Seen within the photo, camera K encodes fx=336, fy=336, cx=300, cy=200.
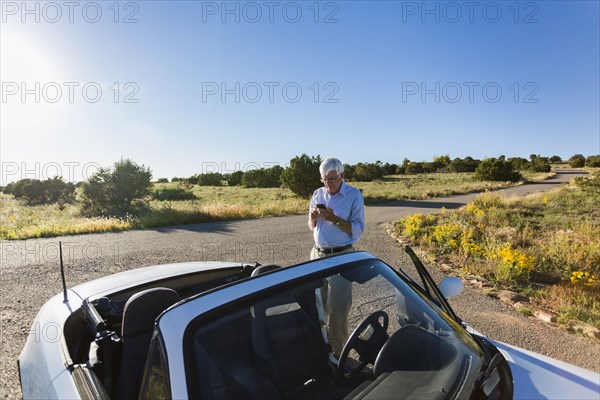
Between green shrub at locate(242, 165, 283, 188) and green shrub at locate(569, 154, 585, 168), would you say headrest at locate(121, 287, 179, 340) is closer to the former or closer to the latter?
green shrub at locate(242, 165, 283, 188)

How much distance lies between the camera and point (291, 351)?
1.58m

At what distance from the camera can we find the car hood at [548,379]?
4.83 ft

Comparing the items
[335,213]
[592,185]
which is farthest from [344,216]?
[592,185]

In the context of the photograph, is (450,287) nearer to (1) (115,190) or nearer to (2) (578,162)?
(1) (115,190)

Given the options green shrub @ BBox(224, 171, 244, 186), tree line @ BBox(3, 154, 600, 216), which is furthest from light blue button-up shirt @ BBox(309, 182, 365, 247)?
green shrub @ BBox(224, 171, 244, 186)

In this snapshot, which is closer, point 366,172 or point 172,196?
point 172,196

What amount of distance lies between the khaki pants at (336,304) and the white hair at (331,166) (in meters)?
1.45

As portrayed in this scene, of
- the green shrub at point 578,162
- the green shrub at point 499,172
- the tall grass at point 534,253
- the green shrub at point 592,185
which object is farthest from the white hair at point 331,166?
the green shrub at point 578,162

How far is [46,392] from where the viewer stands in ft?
5.46

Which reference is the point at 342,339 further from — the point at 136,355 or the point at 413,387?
the point at 136,355

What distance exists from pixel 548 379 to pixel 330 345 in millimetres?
1033

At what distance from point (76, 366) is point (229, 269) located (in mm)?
1496

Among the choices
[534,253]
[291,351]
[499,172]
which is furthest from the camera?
[499,172]

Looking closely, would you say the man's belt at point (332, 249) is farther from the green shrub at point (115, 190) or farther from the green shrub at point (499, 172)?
the green shrub at point (499, 172)
